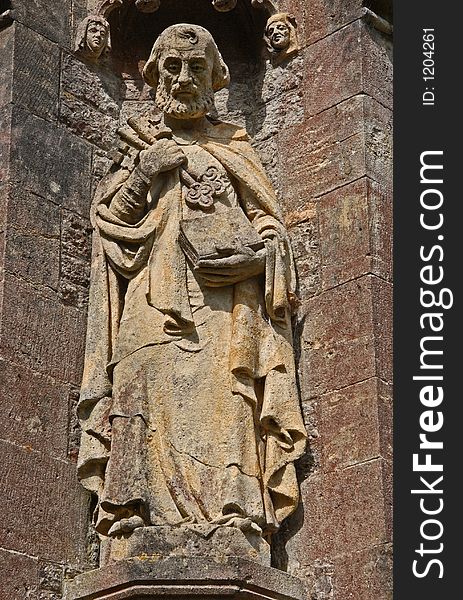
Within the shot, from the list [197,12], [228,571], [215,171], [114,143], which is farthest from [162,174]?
[228,571]

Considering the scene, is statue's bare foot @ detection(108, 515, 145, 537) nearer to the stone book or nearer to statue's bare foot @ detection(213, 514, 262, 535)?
statue's bare foot @ detection(213, 514, 262, 535)

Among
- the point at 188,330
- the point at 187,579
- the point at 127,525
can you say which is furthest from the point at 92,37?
the point at 187,579

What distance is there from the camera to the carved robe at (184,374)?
6.74 m

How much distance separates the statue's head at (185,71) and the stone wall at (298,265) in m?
0.62

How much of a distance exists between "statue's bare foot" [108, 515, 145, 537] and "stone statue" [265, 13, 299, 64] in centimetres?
277

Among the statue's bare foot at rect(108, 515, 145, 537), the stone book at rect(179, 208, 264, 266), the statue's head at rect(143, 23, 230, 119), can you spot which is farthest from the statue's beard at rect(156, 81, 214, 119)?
the statue's bare foot at rect(108, 515, 145, 537)

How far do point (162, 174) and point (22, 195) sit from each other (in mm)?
703

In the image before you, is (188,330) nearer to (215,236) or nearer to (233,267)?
(233,267)

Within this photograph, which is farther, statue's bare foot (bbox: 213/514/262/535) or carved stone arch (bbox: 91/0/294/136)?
carved stone arch (bbox: 91/0/294/136)

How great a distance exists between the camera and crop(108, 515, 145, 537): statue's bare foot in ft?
21.6

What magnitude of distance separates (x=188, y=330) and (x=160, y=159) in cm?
87

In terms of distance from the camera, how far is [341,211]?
24.6 ft

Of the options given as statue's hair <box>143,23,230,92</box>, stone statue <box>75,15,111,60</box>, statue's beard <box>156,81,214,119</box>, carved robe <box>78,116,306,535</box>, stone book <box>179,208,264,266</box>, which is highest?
stone statue <box>75,15,111,60</box>

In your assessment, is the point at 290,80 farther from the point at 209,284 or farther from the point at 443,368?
the point at 443,368
